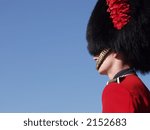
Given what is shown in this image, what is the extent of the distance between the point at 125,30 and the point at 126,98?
3.71 ft

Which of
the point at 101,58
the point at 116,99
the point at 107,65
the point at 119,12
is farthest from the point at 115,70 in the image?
the point at 119,12

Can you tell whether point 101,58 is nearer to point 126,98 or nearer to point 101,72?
point 101,72

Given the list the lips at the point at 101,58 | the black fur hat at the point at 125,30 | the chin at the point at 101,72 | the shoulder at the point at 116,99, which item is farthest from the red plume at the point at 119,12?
the shoulder at the point at 116,99

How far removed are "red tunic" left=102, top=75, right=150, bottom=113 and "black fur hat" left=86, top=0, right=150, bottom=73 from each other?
1.65 feet

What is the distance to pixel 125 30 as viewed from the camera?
14.6ft

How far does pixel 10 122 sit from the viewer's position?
13.8 ft

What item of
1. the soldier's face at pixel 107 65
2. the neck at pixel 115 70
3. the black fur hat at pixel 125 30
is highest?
the black fur hat at pixel 125 30

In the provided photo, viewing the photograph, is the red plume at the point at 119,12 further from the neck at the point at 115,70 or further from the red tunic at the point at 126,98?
the red tunic at the point at 126,98

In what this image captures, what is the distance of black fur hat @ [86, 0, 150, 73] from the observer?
14.1ft

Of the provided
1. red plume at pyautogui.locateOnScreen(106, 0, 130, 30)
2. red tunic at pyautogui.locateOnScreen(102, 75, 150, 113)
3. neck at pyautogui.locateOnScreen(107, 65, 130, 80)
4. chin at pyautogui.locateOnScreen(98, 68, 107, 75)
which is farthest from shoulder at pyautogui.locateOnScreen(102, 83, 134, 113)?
red plume at pyautogui.locateOnScreen(106, 0, 130, 30)

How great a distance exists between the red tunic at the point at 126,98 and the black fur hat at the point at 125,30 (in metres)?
0.50

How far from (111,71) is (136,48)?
0.70 metres

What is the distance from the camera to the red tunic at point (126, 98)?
349cm

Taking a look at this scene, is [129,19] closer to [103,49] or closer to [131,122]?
[103,49]
